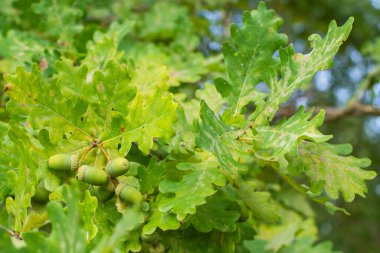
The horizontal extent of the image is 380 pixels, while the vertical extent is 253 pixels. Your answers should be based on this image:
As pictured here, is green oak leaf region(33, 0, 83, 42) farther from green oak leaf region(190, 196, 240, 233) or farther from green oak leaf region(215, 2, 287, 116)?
green oak leaf region(190, 196, 240, 233)

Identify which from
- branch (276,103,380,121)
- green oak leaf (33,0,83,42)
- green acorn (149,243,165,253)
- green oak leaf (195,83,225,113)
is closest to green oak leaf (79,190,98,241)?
green acorn (149,243,165,253)

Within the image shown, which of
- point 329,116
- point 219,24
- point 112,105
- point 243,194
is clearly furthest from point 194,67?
point 219,24

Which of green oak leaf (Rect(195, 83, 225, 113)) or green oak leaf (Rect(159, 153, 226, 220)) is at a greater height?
green oak leaf (Rect(159, 153, 226, 220))

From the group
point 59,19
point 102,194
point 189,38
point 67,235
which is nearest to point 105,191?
point 102,194

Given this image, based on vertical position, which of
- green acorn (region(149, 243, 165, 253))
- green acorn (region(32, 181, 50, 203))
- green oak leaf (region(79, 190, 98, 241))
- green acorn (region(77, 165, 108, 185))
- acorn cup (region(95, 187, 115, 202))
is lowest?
green acorn (region(32, 181, 50, 203))

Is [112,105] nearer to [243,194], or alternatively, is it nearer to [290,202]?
[243,194]

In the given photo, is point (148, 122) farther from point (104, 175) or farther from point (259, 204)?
point (259, 204)
